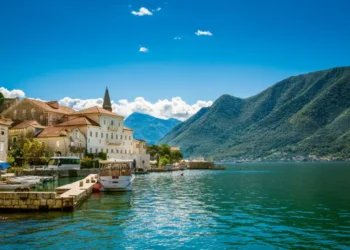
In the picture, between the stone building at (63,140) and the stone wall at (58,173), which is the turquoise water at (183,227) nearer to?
the stone wall at (58,173)

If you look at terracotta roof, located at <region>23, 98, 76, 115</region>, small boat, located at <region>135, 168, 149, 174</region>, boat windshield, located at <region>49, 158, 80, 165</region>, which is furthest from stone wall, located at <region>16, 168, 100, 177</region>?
terracotta roof, located at <region>23, 98, 76, 115</region>

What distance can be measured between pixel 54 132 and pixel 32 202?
187 feet

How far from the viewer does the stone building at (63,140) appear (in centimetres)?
7831

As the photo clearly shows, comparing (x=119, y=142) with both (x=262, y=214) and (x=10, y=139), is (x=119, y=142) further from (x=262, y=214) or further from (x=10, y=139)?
(x=262, y=214)

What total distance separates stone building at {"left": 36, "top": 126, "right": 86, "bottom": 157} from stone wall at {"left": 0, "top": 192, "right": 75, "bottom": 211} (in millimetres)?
54230

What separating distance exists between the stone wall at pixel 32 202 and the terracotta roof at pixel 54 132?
54.5 meters

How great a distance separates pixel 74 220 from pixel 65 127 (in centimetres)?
6316

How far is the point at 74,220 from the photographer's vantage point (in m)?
22.9

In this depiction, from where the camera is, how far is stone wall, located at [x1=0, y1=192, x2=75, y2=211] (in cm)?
2502

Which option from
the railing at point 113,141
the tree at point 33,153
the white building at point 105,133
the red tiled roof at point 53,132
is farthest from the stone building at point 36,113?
the tree at point 33,153

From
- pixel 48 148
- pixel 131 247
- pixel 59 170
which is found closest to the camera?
pixel 131 247

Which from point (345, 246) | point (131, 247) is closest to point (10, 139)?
point (131, 247)

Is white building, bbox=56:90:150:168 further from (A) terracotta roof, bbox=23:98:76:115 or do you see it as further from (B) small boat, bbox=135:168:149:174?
(A) terracotta roof, bbox=23:98:76:115

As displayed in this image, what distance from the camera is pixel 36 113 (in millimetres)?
90188
